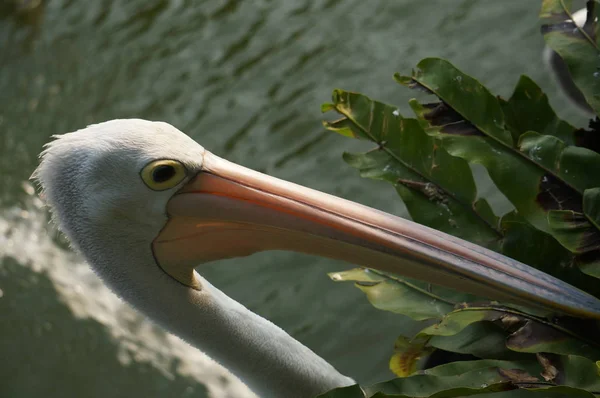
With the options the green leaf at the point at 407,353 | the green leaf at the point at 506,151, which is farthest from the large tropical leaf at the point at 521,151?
the green leaf at the point at 407,353

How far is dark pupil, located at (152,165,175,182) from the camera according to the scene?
206 cm

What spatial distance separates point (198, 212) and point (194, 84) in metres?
4.02

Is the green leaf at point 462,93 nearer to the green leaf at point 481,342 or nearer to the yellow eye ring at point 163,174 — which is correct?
the green leaf at point 481,342

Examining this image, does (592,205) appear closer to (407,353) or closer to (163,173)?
(407,353)

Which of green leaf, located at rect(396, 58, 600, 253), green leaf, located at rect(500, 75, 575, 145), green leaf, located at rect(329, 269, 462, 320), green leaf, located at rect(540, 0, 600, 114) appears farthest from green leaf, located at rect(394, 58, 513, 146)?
green leaf, located at rect(329, 269, 462, 320)

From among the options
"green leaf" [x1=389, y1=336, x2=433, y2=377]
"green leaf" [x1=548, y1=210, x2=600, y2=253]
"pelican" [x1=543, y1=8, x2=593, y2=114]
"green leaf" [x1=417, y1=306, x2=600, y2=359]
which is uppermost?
"green leaf" [x1=548, y1=210, x2=600, y2=253]

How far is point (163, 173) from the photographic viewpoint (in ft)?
6.79

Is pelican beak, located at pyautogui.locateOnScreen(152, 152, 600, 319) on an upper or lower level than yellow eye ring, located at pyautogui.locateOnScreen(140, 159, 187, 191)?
lower

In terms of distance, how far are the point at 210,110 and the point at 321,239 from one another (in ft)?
12.4

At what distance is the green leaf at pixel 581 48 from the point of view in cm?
237

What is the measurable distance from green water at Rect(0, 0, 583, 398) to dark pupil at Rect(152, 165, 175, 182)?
1.53 meters

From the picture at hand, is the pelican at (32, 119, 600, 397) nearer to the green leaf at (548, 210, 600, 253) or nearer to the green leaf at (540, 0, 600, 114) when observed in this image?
the green leaf at (548, 210, 600, 253)

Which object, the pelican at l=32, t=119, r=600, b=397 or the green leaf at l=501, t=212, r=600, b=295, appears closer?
the pelican at l=32, t=119, r=600, b=397

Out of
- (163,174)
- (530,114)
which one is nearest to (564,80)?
(530,114)
